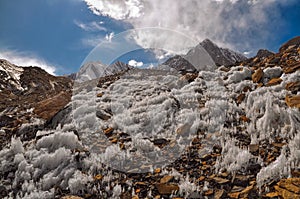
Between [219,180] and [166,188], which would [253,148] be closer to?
[219,180]

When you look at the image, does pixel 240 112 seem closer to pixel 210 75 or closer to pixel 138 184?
pixel 138 184

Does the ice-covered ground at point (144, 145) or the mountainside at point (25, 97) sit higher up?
the mountainside at point (25, 97)

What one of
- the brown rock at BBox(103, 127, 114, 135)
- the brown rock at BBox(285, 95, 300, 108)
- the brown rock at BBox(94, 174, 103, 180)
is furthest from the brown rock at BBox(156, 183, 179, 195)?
the brown rock at BBox(285, 95, 300, 108)

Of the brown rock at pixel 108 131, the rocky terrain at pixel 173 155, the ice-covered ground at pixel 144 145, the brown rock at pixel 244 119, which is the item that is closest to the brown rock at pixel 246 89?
the ice-covered ground at pixel 144 145

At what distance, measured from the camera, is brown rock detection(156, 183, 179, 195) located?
4.91m

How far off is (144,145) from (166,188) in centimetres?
232

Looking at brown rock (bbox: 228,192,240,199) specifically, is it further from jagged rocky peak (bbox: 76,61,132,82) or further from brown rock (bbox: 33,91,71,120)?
jagged rocky peak (bbox: 76,61,132,82)

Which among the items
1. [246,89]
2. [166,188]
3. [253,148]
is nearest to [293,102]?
[253,148]

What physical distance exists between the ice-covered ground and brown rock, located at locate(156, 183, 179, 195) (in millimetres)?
174

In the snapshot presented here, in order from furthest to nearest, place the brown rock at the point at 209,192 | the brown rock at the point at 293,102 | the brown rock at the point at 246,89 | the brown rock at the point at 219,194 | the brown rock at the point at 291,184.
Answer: the brown rock at the point at 246,89 < the brown rock at the point at 293,102 < the brown rock at the point at 209,192 < the brown rock at the point at 219,194 < the brown rock at the point at 291,184

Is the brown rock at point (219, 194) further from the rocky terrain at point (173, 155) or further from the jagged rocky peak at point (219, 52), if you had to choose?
the jagged rocky peak at point (219, 52)

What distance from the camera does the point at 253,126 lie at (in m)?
7.02

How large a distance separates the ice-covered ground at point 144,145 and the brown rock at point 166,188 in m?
0.17

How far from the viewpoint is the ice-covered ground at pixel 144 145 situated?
17.4 feet
